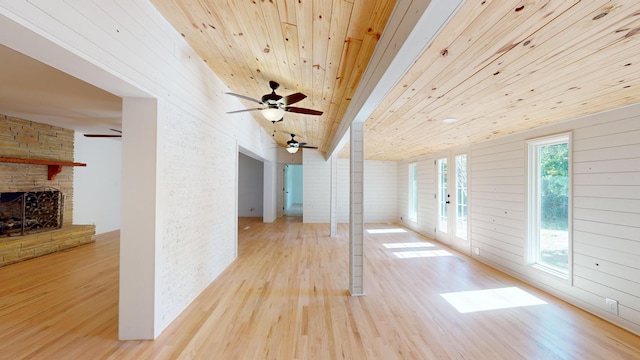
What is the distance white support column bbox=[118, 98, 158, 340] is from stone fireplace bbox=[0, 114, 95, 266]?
12.6 feet

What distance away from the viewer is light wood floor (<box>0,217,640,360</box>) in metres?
1.95

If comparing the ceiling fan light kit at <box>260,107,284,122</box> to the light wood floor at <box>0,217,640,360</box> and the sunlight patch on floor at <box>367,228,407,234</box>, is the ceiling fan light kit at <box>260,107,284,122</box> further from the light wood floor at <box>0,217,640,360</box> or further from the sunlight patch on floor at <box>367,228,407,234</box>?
the sunlight patch on floor at <box>367,228,407,234</box>

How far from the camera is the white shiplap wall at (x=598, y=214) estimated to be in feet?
7.68

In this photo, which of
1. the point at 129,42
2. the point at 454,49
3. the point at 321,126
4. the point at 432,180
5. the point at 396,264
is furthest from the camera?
the point at 432,180

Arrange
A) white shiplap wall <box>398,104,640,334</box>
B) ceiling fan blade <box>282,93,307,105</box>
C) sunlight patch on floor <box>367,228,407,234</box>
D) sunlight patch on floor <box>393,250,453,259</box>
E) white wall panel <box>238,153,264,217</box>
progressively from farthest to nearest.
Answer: white wall panel <box>238,153,264,217</box>
sunlight patch on floor <box>367,228,407,234</box>
sunlight patch on floor <box>393,250,453,259</box>
ceiling fan blade <box>282,93,307,105</box>
white shiplap wall <box>398,104,640,334</box>

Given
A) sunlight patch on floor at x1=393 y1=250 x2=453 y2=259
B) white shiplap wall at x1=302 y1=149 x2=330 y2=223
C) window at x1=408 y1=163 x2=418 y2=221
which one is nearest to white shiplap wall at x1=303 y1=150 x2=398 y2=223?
white shiplap wall at x1=302 y1=149 x2=330 y2=223

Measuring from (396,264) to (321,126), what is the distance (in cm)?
296

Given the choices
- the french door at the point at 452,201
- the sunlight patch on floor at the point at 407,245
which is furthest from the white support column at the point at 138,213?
the french door at the point at 452,201

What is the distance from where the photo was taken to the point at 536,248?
343 cm

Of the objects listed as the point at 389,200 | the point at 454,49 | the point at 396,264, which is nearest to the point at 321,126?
the point at 396,264

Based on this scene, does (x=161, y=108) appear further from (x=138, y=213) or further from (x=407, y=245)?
(x=407, y=245)

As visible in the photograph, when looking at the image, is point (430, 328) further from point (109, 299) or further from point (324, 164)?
point (324, 164)

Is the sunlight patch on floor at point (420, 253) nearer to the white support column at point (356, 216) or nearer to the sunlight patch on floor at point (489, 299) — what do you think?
the sunlight patch on floor at point (489, 299)

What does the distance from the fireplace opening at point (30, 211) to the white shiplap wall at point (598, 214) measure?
853cm
